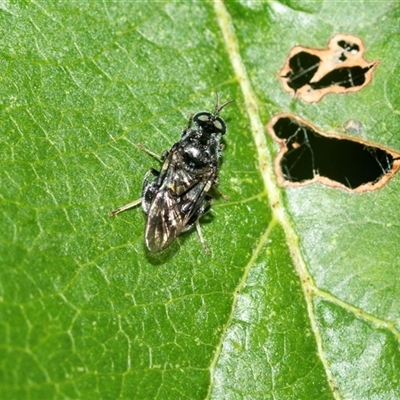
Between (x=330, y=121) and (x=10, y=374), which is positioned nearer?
(x=10, y=374)

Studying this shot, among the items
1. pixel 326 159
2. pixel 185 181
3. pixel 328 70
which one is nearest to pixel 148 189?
pixel 185 181

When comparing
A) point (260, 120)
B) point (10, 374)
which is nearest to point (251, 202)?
point (260, 120)

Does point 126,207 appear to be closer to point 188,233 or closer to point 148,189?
point 148,189

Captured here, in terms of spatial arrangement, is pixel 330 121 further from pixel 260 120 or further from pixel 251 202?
pixel 251 202

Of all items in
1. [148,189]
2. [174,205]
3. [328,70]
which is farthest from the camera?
[328,70]

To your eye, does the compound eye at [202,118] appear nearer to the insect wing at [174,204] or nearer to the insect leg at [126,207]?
the insect wing at [174,204]

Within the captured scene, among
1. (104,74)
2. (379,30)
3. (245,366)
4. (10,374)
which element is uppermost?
(379,30)
